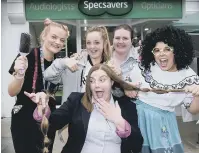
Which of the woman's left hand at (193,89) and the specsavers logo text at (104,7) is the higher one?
the specsavers logo text at (104,7)

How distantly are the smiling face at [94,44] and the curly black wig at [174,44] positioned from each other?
0.24 meters

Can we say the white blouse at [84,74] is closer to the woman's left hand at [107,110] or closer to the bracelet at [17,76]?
the woman's left hand at [107,110]

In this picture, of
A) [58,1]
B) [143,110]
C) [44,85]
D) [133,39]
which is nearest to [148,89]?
[143,110]

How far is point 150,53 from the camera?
5.73 ft

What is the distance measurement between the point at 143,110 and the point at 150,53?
0.32m

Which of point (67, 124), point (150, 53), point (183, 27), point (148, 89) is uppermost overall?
point (183, 27)


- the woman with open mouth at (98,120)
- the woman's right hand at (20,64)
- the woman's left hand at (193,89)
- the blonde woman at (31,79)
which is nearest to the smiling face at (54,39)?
the blonde woman at (31,79)

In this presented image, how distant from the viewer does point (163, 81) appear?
175cm

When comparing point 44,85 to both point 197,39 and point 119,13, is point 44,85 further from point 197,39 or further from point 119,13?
point 197,39

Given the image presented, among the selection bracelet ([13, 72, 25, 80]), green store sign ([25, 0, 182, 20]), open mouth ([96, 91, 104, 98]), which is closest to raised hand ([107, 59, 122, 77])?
open mouth ([96, 91, 104, 98])

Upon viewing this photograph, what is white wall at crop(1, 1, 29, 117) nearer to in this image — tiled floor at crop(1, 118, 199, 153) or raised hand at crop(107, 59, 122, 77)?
tiled floor at crop(1, 118, 199, 153)

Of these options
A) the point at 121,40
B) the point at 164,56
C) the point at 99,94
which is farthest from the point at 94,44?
the point at 164,56

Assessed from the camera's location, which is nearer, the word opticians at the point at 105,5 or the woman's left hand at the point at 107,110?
the woman's left hand at the point at 107,110

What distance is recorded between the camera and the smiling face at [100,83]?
5.26 feet
